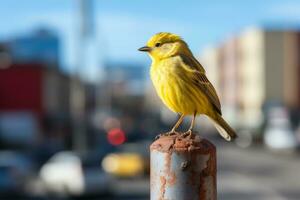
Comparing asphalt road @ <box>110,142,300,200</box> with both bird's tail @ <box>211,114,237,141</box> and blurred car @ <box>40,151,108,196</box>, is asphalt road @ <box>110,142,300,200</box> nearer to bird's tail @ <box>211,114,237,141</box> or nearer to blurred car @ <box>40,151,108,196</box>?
blurred car @ <box>40,151,108,196</box>

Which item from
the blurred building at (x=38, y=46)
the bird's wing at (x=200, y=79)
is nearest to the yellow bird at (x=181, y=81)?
the bird's wing at (x=200, y=79)

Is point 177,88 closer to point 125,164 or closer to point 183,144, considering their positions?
point 183,144

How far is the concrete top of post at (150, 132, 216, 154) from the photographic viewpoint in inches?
133

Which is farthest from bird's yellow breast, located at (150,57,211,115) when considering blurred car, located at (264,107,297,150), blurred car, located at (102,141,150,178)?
blurred car, located at (264,107,297,150)

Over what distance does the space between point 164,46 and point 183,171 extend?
94 cm

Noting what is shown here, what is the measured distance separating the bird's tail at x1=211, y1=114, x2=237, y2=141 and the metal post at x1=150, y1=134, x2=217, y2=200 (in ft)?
1.97

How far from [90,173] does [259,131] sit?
3403 centimetres

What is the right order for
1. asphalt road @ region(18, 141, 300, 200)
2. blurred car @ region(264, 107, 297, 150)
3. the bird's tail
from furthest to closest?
1. blurred car @ region(264, 107, 297, 150)
2. asphalt road @ region(18, 141, 300, 200)
3. the bird's tail

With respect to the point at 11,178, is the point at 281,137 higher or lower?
lower

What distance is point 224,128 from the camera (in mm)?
4055

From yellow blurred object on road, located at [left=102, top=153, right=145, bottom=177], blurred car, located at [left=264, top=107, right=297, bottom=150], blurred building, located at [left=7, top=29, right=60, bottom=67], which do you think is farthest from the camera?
blurred building, located at [left=7, top=29, right=60, bottom=67]

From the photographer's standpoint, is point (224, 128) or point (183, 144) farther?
point (224, 128)

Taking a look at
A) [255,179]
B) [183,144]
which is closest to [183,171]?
[183,144]

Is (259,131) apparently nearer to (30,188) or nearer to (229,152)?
(229,152)
